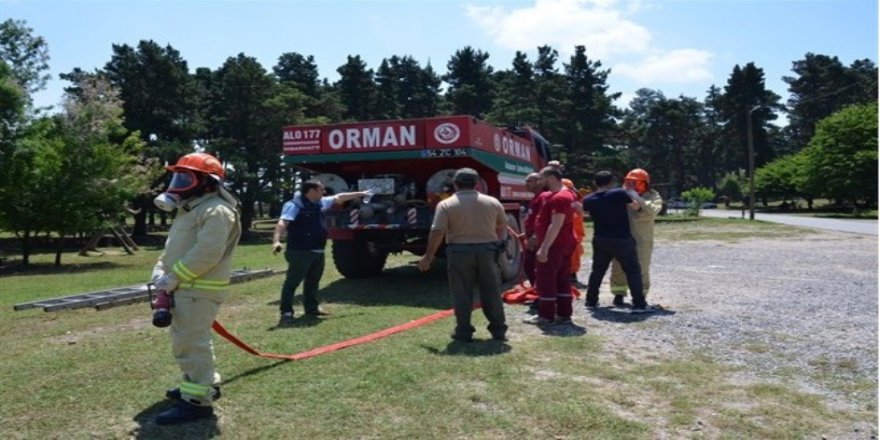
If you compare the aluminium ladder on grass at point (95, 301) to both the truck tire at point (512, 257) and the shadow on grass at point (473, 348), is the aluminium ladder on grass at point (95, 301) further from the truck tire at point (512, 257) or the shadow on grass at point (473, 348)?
the truck tire at point (512, 257)

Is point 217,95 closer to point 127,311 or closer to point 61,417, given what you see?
point 127,311

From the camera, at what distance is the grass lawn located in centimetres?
404

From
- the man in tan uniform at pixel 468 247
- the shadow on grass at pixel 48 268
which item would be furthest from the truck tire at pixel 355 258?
the shadow on grass at pixel 48 268

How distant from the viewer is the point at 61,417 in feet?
14.1

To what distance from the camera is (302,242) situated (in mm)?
7551

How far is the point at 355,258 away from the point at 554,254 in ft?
15.6

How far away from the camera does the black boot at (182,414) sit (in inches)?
161

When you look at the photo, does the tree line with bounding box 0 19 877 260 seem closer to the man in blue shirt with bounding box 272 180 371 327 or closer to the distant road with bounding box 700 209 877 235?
the distant road with bounding box 700 209 877 235

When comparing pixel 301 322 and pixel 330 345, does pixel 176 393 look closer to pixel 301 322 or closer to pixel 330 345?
pixel 330 345

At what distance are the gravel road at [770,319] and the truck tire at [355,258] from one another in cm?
383

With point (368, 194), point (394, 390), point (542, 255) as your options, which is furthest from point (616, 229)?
point (394, 390)

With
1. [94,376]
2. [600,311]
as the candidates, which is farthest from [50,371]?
[600,311]

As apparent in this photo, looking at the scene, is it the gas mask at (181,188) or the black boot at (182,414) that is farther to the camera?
the gas mask at (181,188)

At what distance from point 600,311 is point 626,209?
1.28 meters
